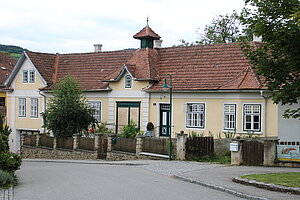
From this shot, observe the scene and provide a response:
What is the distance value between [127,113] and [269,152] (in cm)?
1339

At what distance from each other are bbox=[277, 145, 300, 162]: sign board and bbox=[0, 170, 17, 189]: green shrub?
39.2 ft

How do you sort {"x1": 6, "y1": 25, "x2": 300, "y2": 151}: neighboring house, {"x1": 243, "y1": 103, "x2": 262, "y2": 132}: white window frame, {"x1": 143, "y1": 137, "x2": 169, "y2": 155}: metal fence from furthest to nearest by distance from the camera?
1. {"x1": 6, "y1": 25, "x2": 300, "y2": 151}: neighboring house
2. {"x1": 243, "y1": 103, "x2": 262, "y2": 132}: white window frame
3. {"x1": 143, "y1": 137, "x2": 169, "y2": 155}: metal fence

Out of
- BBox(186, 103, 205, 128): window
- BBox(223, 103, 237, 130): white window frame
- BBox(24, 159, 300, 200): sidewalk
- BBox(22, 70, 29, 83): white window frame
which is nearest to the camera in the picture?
BBox(24, 159, 300, 200): sidewalk

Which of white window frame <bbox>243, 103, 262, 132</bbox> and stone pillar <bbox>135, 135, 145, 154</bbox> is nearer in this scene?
white window frame <bbox>243, 103, 262, 132</bbox>

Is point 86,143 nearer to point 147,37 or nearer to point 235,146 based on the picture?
point 147,37

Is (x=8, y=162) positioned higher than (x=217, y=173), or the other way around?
(x=8, y=162)

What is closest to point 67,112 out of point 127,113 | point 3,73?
point 127,113

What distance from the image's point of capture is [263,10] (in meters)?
15.5

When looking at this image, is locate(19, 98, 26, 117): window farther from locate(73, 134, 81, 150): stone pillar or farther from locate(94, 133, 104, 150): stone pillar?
locate(94, 133, 104, 150): stone pillar

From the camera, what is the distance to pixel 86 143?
32.4 m

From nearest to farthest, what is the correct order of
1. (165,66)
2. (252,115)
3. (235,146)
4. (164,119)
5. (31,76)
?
(235,146) < (252,115) < (164,119) < (165,66) < (31,76)

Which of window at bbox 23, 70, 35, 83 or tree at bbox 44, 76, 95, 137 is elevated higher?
window at bbox 23, 70, 35, 83

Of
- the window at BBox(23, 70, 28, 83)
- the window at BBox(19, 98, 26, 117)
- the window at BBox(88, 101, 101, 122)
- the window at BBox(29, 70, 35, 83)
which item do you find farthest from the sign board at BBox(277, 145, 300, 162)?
the window at BBox(19, 98, 26, 117)

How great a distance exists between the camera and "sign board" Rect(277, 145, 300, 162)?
22.2 meters
